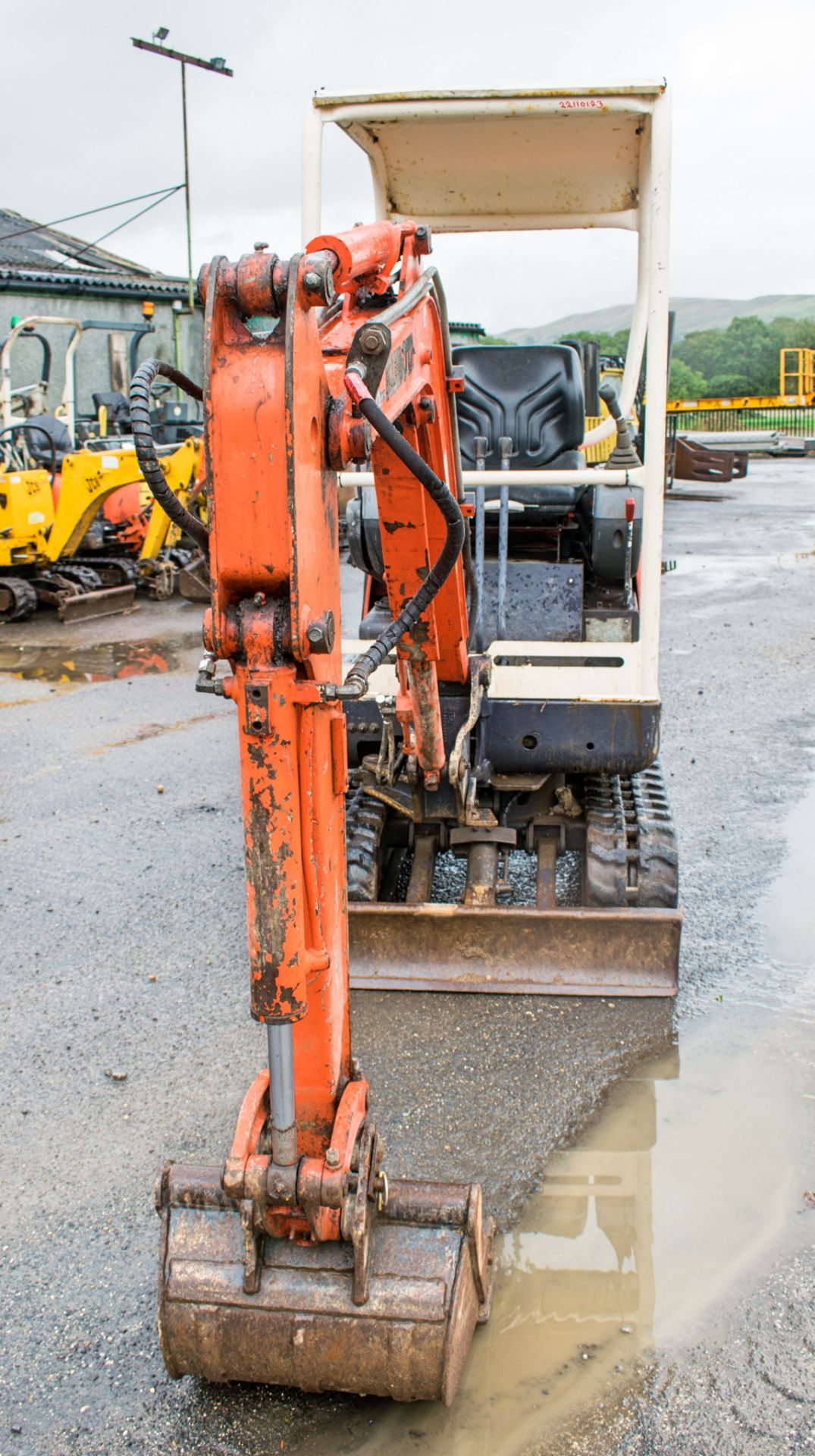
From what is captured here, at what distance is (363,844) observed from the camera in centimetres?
473

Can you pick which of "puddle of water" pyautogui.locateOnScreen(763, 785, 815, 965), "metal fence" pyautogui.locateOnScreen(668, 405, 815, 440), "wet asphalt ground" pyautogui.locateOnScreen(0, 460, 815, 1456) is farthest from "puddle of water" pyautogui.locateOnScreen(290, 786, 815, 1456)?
"metal fence" pyautogui.locateOnScreen(668, 405, 815, 440)

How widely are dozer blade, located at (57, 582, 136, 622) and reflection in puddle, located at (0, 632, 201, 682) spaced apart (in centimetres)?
102

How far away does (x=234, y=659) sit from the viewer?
→ 7.42 feet

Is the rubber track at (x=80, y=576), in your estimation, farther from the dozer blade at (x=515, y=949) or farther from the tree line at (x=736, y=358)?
the tree line at (x=736, y=358)

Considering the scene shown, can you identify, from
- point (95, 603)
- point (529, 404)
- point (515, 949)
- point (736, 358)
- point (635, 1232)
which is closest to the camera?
point (635, 1232)

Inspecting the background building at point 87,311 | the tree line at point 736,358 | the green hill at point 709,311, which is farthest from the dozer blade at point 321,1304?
the green hill at point 709,311

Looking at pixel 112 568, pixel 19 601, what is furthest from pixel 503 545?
pixel 112 568

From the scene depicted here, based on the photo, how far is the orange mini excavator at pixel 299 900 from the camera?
7.06 feet

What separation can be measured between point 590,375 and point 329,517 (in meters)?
4.57

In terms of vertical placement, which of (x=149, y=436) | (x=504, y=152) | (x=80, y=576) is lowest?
(x=80, y=576)

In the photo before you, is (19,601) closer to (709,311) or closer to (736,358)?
(736,358)

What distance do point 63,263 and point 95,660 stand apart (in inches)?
584

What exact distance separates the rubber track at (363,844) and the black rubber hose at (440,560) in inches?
81.1

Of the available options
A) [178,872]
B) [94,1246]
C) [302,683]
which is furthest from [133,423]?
[178,872]
